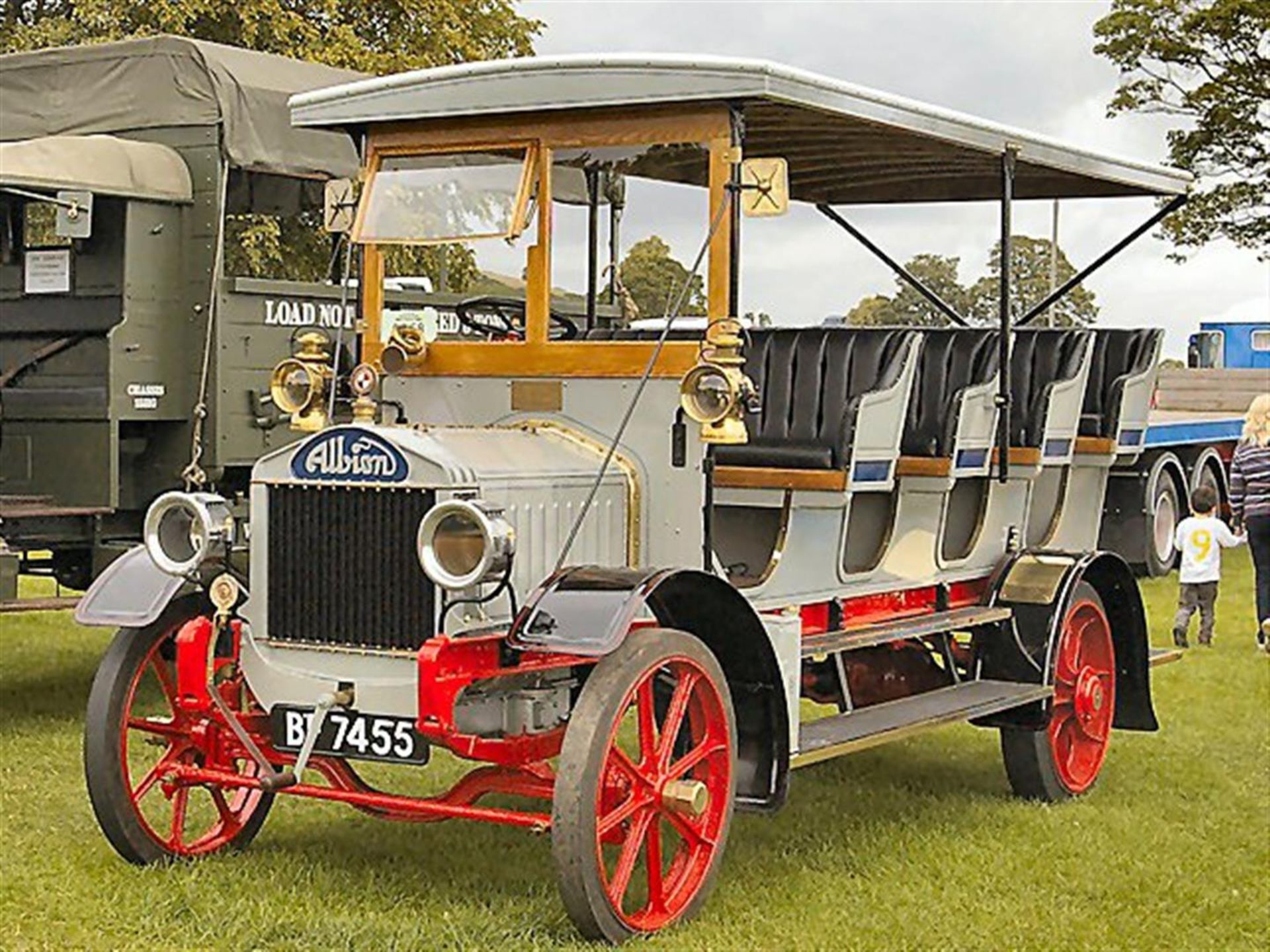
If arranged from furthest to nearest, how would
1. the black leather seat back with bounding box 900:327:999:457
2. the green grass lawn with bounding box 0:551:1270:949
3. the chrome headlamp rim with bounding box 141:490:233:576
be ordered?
the black leather seat back with bounding box 900:327:999:457, the chrome headlamp rim with bounding box 141:490:233:576, the green grass lawn with bounding box 0:551:1270:949

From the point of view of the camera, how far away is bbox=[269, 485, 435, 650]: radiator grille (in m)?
5.49

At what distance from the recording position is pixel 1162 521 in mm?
15938

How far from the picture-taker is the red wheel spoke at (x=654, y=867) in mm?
5551

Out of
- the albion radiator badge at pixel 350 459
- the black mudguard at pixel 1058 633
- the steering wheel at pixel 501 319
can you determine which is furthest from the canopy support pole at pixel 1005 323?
the albion radiator badge at pixel 350 459

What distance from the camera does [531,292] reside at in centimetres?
636

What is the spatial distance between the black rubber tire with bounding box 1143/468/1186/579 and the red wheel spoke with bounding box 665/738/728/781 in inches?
403

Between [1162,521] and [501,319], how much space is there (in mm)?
10326

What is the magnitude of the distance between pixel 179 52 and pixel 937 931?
5.73m

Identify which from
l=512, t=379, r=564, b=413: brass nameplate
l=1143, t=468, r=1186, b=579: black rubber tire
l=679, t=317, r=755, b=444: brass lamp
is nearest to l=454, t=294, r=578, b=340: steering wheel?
l=512, t=379, r=564, b=413: brass nameplate

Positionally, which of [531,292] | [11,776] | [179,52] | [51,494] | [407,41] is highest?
[407,41]

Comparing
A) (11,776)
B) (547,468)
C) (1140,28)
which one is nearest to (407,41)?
(1140,28)

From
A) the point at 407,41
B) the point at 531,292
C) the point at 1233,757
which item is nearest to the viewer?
the point at 531,292

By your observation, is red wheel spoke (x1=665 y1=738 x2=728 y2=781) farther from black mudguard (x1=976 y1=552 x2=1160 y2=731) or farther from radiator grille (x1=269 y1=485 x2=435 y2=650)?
black mudguard (x1=976 y1=552 x2=1160 y2=731)

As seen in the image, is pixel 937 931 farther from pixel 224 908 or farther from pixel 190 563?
pixel 190 563
